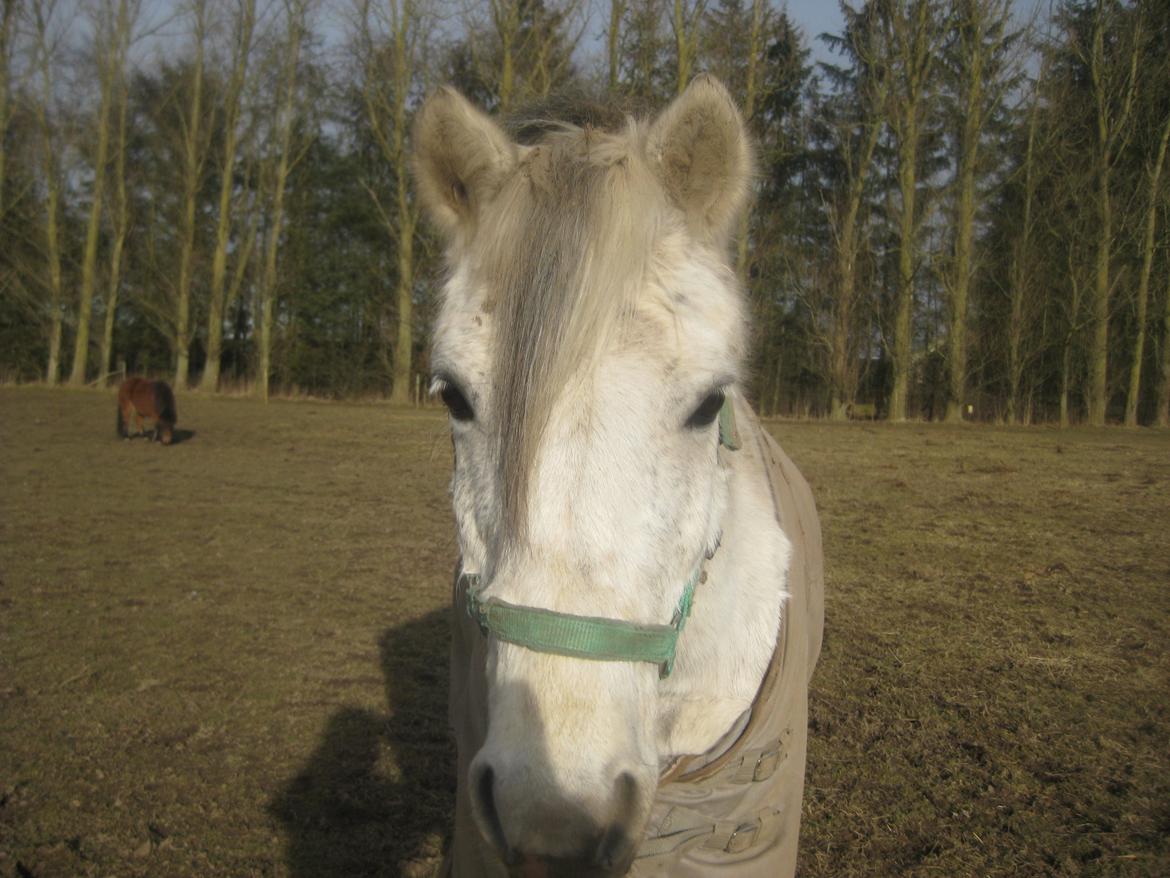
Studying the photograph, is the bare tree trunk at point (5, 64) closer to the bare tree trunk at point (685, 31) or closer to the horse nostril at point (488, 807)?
the bare tree trunk at point (685, 31)

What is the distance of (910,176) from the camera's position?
2441 cm

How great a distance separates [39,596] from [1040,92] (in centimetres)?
2958

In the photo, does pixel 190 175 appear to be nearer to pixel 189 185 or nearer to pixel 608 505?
pixel 189 185

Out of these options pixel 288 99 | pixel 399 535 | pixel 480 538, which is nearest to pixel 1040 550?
pixel 399 535

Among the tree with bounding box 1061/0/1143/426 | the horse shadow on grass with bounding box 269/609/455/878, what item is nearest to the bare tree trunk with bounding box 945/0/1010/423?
the tree with bounding box 1061/0/1143/426

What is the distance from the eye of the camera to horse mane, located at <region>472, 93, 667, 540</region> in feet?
4.97

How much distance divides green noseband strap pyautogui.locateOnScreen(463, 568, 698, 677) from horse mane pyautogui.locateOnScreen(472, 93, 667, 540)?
0.16 meters

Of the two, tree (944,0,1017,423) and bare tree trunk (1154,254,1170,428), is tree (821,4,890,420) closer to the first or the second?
tree (944,0,1017,423)

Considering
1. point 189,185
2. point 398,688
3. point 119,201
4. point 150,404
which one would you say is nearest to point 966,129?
point 150,404

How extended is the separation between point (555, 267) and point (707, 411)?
0.46 metres

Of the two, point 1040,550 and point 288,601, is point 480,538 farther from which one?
point 1040,550

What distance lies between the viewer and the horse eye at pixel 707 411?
165 centimetres

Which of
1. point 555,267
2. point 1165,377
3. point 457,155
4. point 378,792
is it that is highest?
point 1165,377

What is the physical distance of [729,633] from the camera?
2.07m
